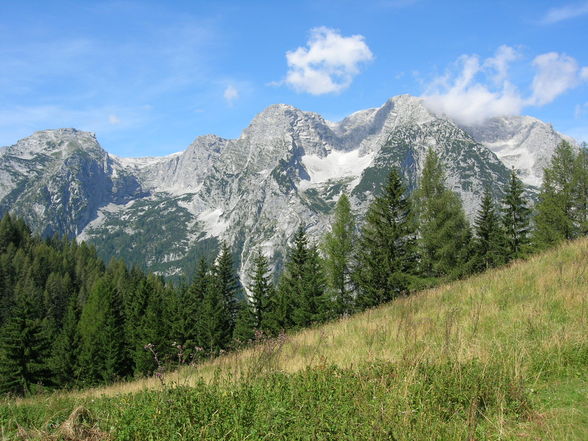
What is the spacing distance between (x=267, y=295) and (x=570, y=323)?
1626 inches

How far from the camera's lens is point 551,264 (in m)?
11.8

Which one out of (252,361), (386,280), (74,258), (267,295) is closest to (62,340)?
(267,295)

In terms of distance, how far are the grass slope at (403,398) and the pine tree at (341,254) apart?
29.0 metres

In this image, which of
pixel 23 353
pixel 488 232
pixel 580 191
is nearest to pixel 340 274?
pixel 488 232

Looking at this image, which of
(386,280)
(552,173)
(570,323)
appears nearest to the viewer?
(570,323)

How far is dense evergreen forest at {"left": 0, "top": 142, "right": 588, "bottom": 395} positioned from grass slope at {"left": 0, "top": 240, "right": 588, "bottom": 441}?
71.4 ft

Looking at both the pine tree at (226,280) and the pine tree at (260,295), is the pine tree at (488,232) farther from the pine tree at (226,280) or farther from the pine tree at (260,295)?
→ the pine tree at (226,280)

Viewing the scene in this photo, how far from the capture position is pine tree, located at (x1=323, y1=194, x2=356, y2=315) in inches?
1460

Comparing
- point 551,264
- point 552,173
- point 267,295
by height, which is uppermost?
point 552,173

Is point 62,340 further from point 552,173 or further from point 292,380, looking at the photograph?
point 552,173

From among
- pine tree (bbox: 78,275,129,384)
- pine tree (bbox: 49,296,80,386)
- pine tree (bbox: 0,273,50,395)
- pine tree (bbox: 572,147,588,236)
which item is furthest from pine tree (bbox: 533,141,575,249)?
pine tree (bbox: 0,273,50,395)

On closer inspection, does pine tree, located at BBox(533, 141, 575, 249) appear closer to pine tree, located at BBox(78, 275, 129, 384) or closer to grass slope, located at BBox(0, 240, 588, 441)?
grass slope, located at BBox(0, 240, 588, 441)

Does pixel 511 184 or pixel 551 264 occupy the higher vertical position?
pixel 511 184

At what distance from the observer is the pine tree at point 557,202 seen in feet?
120
